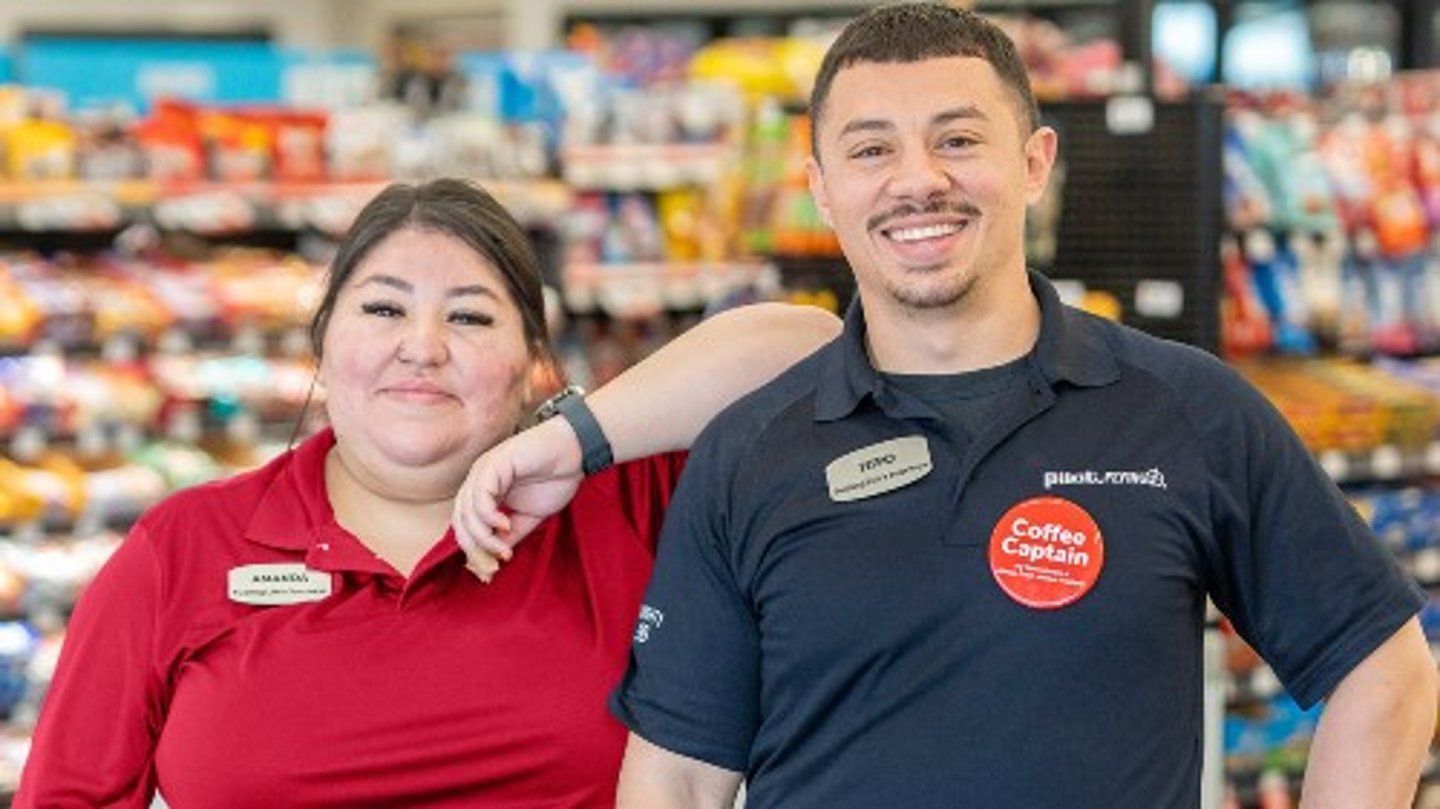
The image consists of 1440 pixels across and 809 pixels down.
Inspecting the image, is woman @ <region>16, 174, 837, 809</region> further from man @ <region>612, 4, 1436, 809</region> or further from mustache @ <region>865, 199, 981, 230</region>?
mustache @ <region>865, 199, 981, 230</region>

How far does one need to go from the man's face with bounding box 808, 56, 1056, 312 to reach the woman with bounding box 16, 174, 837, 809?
0.32 meters

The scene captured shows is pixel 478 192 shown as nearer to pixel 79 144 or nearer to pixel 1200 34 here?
Answer: pixel 79 144

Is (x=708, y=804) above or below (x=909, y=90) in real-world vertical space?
below

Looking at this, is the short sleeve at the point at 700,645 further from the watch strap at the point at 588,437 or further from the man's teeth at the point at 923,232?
the man's teeth at the point at 923,232

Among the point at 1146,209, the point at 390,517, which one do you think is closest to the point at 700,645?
the point at 390,517

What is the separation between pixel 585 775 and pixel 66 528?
13.4ft

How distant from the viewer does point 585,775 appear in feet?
8.98

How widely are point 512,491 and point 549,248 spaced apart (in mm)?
4896

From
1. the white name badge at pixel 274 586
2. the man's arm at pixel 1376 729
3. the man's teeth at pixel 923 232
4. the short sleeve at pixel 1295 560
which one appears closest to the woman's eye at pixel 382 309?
the white name badge at pixel 274 586

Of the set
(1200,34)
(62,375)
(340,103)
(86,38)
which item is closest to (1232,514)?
(62,375)

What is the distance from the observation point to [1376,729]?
8.36ft

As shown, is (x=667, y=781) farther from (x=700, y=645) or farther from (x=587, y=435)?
(x=587, y=435)

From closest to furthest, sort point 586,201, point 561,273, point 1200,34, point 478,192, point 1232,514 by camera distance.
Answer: point 1232,514
point 478,192
point 561,273
point 586,201
point 1200,34

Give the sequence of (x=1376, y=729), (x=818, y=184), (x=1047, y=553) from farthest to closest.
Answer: (x=818, y=184) < (x=1376, y=729) < (x=1047, y=553)
